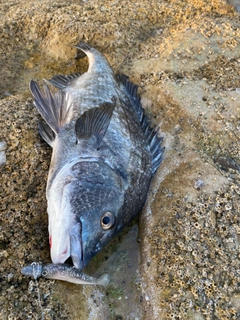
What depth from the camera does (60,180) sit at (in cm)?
305

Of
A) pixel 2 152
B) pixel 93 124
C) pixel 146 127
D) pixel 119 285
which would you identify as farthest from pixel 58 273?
pixel 146 127

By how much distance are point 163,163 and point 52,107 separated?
57.4 inches

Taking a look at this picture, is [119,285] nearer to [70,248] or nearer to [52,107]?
[70,248]

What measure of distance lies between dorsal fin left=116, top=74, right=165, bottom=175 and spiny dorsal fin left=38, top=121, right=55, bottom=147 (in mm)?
1101

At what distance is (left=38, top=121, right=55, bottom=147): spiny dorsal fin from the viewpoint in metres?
3.65

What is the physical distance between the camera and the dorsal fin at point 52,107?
3.62 m

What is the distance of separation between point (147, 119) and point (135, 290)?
215cm

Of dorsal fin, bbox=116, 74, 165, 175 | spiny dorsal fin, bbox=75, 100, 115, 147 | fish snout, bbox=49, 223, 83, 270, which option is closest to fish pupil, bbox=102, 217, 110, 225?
fish snout, bbox=49, 223, 83, 270

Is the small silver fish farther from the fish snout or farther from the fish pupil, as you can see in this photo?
the fish pupil

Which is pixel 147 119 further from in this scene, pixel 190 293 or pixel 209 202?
pixel 190 293

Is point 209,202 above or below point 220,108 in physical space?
below

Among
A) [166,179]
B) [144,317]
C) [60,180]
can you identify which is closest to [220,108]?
[166,179]

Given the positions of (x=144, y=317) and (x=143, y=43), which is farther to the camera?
(x=143, y=43)

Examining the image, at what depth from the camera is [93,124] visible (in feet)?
10.8
